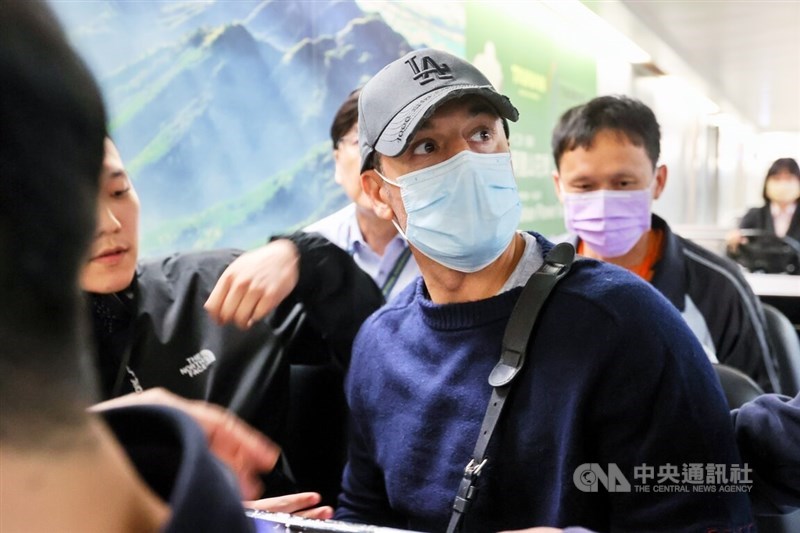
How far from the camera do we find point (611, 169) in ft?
5.64

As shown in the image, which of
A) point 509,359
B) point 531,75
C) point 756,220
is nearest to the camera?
point 509,359

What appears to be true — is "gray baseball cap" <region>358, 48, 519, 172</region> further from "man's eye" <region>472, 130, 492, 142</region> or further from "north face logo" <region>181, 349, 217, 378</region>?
"north face logo" <region>181, 349, 217, 378</region>

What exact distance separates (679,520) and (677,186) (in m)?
7.83

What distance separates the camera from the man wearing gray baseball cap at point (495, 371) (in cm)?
97

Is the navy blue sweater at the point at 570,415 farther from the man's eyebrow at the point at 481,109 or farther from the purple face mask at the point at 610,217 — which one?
the purple face mask at the point at 610,217

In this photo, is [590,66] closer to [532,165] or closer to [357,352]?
[532,165]

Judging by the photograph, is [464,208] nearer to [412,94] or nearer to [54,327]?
[412,94]

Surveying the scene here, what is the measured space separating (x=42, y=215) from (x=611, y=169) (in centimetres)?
162

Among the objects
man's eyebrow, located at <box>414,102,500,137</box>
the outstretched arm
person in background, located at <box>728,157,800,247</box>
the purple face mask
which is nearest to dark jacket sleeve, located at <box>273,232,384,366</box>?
the outstretched arm

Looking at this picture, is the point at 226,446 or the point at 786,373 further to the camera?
the point at 786,373

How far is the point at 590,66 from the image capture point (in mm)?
3621

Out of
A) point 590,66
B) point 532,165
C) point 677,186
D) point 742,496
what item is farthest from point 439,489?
point 677,186

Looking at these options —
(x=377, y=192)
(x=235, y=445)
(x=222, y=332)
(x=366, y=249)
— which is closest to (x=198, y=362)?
(x=222, y=332)

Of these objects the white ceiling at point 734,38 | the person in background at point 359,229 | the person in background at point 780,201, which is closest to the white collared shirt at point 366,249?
the person in background at point 359,229
